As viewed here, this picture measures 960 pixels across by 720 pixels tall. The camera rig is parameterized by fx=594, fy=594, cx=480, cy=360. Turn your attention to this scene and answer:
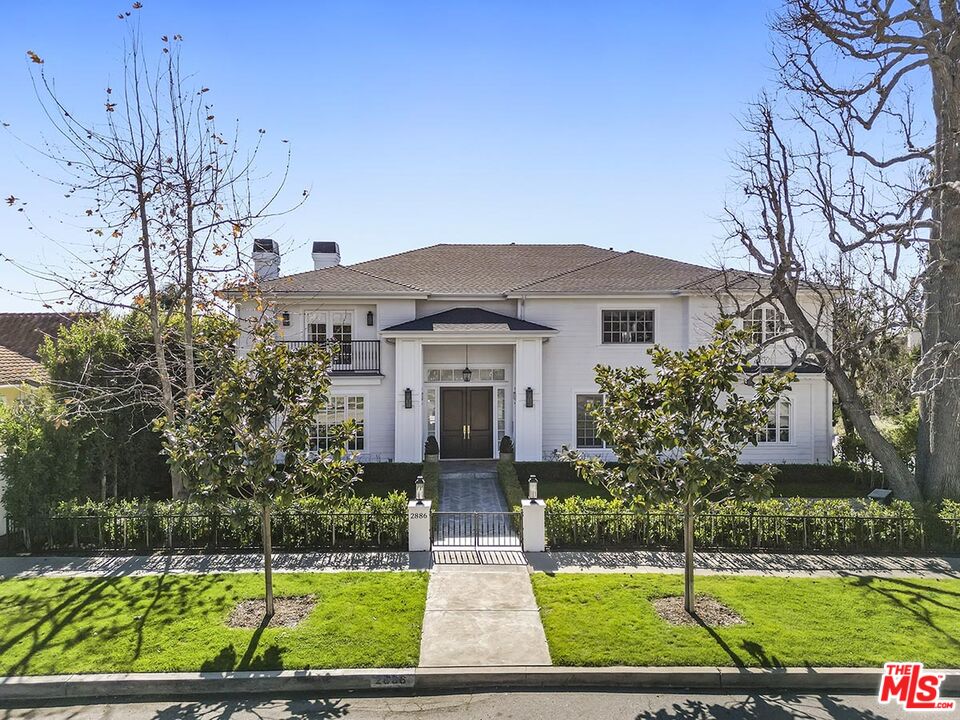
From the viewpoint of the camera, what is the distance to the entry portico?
1927 centimetres

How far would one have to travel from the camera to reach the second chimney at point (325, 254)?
26.5 metres

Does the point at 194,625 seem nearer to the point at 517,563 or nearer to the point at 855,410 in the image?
the point at 517,563

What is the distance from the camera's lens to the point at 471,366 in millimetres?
20547

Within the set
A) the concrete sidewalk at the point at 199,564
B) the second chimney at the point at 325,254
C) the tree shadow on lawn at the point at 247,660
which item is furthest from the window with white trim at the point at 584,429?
the tree shadow on lawn at the point at 247,660

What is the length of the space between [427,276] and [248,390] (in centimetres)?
1474

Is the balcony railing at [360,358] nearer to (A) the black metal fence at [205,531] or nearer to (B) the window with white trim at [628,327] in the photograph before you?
(B) the window with white trim at [628,327]

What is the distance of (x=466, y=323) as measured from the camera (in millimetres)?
19781

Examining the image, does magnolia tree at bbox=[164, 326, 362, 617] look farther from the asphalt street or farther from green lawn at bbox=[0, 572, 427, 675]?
the asphalt street

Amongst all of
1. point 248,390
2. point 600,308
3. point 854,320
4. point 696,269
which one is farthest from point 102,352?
point 854,320

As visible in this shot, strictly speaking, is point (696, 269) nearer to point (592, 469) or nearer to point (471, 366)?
point (471, 366)

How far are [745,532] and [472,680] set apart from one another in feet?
23.2

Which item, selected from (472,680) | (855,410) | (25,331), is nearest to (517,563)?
(472,680)

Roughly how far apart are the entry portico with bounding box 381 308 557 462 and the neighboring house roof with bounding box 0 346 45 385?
11.1 m

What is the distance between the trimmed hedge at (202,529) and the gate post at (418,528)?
0.76ft
